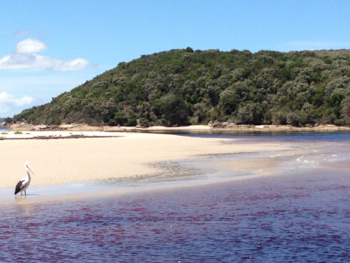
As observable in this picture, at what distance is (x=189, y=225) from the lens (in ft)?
37.5

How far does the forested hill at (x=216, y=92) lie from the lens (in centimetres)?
10941

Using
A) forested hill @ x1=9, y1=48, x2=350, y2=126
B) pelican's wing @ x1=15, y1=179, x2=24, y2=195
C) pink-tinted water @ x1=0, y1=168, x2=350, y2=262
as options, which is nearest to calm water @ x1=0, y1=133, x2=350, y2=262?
pink-tinted water @ x1=0, y1=168, x2=350, y2=262

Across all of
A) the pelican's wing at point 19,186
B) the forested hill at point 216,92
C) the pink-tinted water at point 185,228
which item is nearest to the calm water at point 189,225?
the pink-tinted water at point 185,228

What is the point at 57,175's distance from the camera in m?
19.7

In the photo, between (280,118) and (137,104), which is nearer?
(280,118)

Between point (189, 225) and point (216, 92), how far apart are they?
414 feet

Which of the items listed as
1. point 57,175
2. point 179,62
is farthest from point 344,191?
point 179,62

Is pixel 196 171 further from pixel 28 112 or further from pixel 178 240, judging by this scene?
pixel 28 112

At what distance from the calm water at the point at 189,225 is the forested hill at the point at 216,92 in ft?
274

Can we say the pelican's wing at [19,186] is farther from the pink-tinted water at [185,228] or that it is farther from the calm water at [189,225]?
the pink-tinted water at [185,228]

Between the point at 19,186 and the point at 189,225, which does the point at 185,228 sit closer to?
Result: the point at 189,225

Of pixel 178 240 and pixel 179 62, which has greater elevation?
pixel 179 62

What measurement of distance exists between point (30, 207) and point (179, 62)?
506ft

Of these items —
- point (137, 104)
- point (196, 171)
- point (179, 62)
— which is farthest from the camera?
point (179, 62)
